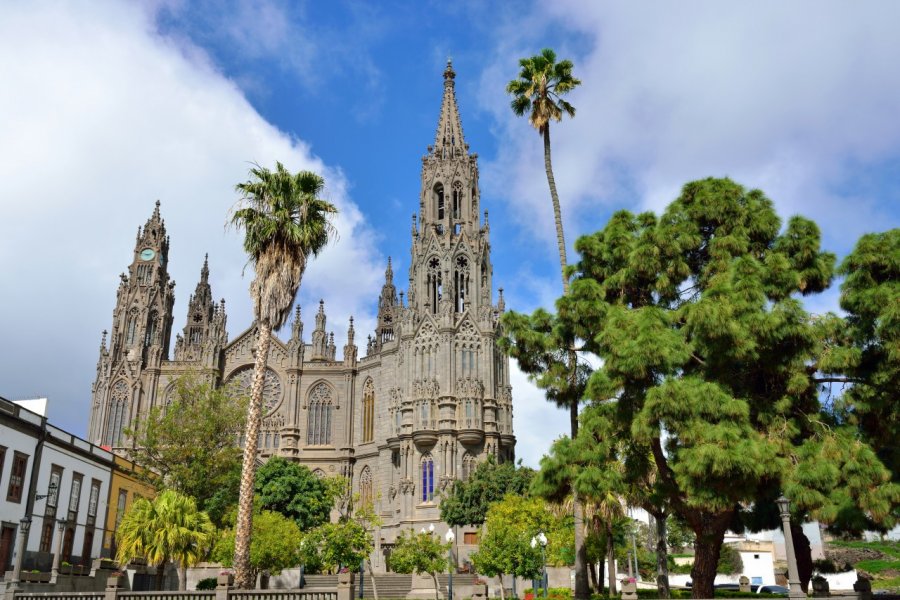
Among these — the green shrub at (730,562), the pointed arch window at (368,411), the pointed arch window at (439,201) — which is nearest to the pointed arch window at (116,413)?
the pointed arch window at (368,411)

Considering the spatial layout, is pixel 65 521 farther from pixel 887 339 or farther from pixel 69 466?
pixel 887 339

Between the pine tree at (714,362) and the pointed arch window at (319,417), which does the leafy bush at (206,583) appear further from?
the pine tree at (714,362)

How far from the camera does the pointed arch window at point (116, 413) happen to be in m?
69.1

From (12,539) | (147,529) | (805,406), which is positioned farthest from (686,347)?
(12,539)

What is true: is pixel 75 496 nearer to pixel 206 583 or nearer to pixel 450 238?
pixel 206 583

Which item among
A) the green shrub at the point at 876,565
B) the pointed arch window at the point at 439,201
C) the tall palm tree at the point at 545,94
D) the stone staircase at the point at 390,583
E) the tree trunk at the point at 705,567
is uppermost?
the pointed arch window at the point at 439,201

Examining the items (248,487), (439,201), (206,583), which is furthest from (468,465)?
(248,487)

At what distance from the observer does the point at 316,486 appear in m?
55.9

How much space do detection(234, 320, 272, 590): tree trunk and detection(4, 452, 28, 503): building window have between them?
48.6ft

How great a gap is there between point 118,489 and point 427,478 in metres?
22.2

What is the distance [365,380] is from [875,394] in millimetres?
53119

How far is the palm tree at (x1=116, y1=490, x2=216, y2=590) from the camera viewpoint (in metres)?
30.2

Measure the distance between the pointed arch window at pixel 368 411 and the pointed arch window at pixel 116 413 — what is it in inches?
870

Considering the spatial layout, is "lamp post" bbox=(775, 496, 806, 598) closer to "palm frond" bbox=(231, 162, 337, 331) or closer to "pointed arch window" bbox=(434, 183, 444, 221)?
"palm frond" bbox=(231, 162, 337, 331)
